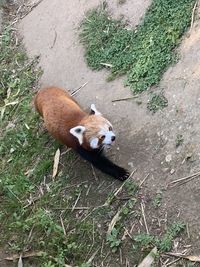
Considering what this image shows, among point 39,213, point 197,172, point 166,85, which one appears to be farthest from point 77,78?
point 197,172

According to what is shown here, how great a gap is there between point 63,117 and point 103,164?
0.63 metres

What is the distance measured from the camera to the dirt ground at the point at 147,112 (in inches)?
165

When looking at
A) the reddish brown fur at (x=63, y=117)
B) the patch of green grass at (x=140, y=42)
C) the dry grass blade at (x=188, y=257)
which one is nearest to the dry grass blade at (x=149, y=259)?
the dry grass blade at (x=188, y=257)

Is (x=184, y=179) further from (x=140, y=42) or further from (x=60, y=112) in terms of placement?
(x=140, y=42)

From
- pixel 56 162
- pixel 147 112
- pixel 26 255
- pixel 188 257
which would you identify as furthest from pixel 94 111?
pixel 188 257

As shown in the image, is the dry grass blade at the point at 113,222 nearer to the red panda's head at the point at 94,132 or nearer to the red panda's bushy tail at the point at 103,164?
the red panda's bushy tail at the point at 103,164

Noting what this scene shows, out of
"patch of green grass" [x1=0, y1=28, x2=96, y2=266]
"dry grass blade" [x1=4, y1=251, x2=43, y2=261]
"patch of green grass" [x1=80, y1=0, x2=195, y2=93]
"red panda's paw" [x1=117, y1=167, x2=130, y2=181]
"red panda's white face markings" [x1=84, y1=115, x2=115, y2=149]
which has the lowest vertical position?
"dry grass blade" [x1=4, y1=251, x2=43, y2=261]

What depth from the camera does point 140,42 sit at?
5258 millimetres

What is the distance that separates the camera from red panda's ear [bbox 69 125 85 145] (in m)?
4.76

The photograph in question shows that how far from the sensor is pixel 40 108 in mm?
5367

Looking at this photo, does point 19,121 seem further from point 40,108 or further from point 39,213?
point 39,213

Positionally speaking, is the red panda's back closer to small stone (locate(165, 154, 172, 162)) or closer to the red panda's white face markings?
the red panda's white face markings

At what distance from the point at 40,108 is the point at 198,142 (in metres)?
1.64

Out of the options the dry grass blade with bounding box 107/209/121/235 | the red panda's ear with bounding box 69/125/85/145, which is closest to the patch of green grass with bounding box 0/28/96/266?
the dry grass blade with bounding box 107/209/121/235
